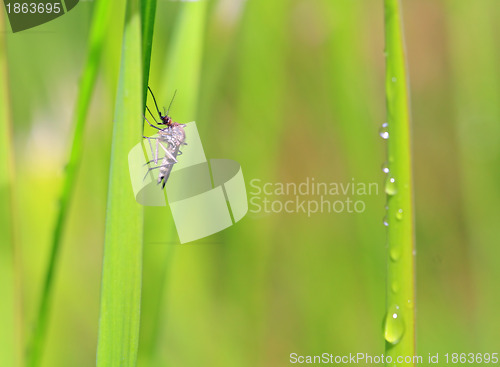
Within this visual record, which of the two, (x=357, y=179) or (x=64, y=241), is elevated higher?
(x=357, y=179)

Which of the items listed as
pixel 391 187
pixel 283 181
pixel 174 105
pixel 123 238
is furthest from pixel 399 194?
pixel 283 181

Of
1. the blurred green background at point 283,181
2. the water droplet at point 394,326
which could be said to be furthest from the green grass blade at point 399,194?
the blurred green background at point 283,181

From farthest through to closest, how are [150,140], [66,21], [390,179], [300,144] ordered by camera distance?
1. [300,144]
2. [66,21]
3. [150,140]
4. [390,179]

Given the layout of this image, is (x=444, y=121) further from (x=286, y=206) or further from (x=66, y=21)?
(x=66, y=21)

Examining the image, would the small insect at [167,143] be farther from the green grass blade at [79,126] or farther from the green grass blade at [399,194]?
the green grass blade at [399,194]

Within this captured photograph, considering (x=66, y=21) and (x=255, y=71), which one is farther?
(x=255, y=71)

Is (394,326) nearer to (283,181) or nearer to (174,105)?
(174,105)

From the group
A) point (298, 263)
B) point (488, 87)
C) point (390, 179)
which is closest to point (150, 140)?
point (390, 179)
